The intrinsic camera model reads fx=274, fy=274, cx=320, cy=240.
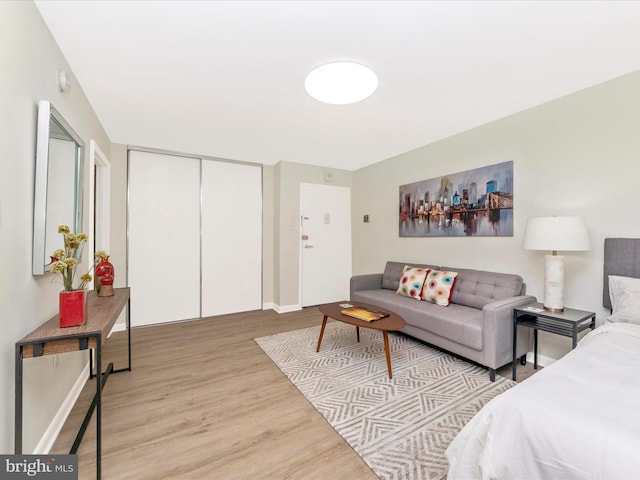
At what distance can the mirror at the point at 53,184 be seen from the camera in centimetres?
137

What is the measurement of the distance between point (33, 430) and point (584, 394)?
7.92 feet

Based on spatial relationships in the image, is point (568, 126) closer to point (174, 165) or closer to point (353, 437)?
point (353, 437)

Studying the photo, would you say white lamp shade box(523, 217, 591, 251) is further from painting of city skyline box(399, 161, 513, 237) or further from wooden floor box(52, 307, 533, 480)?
wooden floor box(52, 307, 533, 480)

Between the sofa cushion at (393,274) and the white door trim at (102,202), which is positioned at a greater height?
the white door trim at (102,202)

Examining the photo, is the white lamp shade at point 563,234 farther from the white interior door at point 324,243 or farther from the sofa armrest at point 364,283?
the white interior door at point 324,243

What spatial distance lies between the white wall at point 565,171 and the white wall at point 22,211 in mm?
3457

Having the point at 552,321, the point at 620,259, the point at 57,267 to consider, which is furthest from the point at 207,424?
the point at 620,259

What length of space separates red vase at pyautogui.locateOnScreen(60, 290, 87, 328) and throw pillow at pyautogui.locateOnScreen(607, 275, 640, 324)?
3.09 metres

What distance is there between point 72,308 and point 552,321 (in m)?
3.03

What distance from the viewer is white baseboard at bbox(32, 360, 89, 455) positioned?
1.43 metres

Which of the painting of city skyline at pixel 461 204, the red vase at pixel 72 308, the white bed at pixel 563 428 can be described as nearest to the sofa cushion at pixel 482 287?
the painting of city skyline at pixel 461 204

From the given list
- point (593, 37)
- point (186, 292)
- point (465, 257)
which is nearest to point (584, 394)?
point (593, 37)

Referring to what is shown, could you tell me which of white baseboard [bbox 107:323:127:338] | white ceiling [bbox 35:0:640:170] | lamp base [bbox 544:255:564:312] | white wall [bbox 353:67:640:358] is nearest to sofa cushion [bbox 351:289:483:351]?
lamp base [bbox 544:255:564:312]

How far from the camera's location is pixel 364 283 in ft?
11.9
